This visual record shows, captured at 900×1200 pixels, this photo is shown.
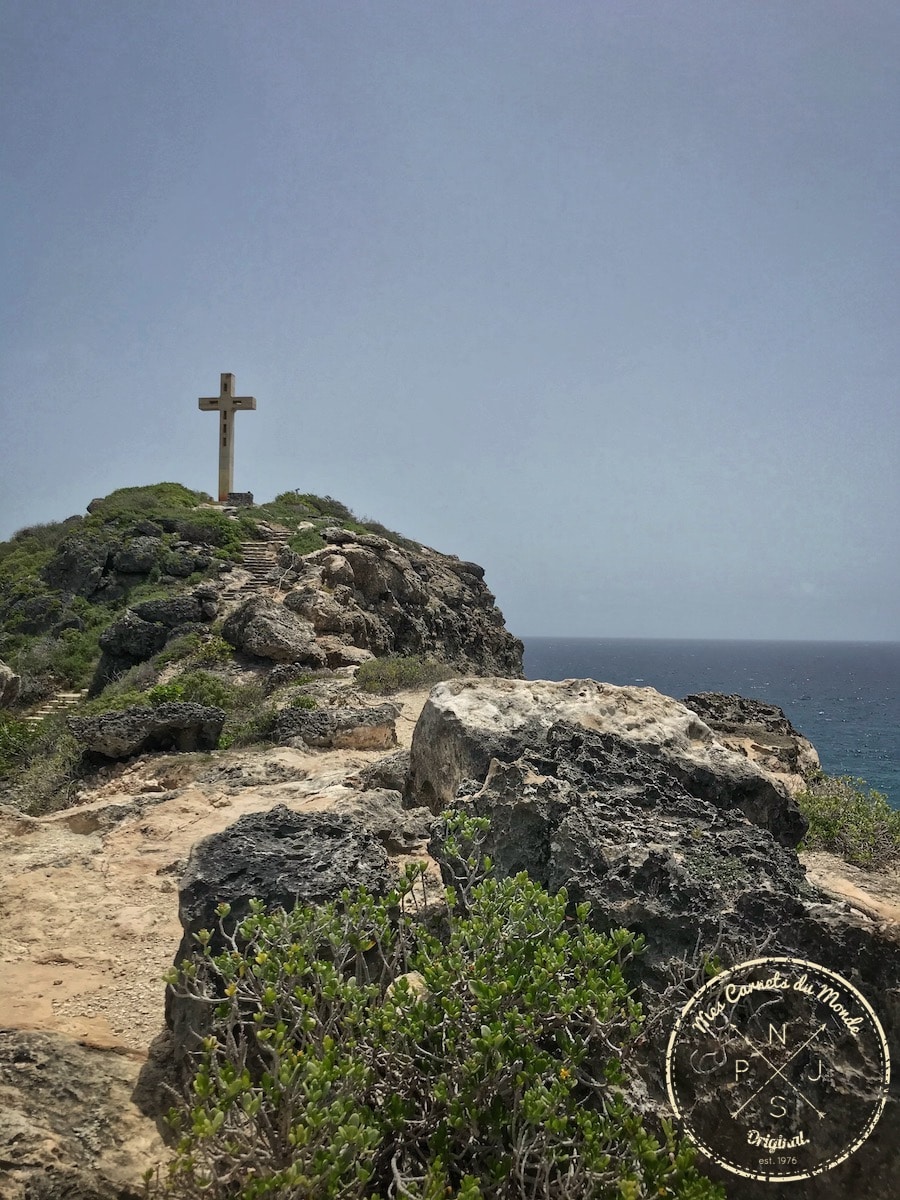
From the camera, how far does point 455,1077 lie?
8.67 feet

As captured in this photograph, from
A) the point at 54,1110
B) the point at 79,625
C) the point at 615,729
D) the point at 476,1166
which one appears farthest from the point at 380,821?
the point at 79,625

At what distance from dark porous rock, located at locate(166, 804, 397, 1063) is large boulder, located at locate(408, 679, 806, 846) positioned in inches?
54.4

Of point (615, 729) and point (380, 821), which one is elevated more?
point (615, 729)

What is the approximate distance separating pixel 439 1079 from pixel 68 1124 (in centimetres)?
166

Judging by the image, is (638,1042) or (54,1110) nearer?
(638,1042)

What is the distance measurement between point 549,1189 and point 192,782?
23.7 feet

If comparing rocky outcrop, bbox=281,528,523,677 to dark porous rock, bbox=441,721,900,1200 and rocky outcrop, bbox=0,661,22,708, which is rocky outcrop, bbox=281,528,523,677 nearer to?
rocky outcrop, bbox=0,661,22,708

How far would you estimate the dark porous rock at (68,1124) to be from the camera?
2764 mm

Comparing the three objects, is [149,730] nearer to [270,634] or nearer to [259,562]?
[270,634]

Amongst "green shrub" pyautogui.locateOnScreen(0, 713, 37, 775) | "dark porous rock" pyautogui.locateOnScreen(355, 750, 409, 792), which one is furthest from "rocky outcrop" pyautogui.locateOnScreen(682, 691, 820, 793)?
"green shrub" pyautogui.locateOnScreen(0, 713, 37, 775)

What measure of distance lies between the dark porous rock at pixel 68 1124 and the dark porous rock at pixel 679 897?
190 cm

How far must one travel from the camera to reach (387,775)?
7.93 m

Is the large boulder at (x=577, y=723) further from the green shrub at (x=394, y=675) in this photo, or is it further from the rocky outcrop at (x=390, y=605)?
the rocky outcrop at (x=390, y=605)

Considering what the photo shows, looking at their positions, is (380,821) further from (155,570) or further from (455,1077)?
(155,570)
